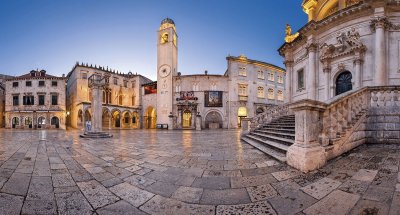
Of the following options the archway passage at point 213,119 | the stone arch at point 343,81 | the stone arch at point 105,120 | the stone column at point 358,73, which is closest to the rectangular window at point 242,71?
the archway passage at point 213,119

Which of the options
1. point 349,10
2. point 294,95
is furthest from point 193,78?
point 349,10

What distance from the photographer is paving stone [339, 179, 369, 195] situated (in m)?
3.13

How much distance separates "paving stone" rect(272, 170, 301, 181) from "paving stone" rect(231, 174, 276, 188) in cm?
13

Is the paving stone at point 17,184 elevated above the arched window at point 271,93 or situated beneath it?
situated beneath

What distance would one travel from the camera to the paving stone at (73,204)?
8.93ft

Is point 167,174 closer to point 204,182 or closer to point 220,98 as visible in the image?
point 204,182

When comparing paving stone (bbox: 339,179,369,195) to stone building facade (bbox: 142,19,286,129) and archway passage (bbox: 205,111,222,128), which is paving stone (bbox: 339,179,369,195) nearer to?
stone building facade (bbox: 142,19,286,129)

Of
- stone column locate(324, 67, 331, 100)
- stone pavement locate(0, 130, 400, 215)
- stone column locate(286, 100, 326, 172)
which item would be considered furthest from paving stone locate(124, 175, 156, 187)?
stone column locate(324, 67, 331, 100)

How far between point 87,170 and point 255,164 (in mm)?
4223

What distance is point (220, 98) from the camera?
3541 cm

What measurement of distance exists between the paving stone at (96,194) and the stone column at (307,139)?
402 cm

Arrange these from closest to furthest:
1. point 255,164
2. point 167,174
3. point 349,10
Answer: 1. point 167,174
2. point 255,164
3. point 349,10

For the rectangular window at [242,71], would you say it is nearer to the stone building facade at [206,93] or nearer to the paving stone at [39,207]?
the stone building facade at [206,93]

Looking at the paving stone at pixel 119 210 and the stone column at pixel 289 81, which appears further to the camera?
the stone column at pixel 289 81
